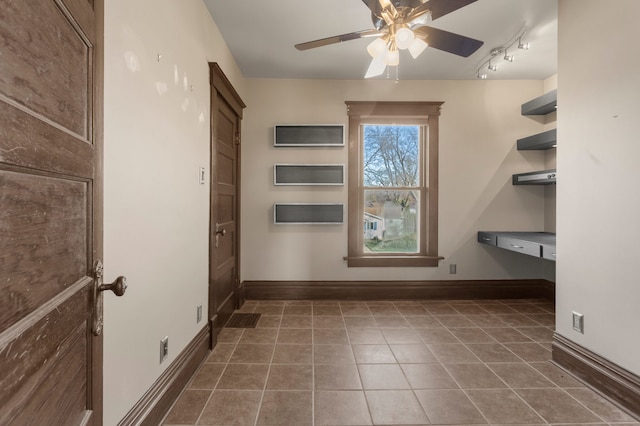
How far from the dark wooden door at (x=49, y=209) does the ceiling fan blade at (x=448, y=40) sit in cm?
179

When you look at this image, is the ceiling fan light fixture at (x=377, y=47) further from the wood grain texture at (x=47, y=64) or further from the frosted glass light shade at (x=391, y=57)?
the wood grain texture at (x=47, y=64)

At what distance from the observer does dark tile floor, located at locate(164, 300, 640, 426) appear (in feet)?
5.68

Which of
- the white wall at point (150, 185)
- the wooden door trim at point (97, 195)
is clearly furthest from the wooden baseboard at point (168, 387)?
the wooden door trim at point (97, 195)

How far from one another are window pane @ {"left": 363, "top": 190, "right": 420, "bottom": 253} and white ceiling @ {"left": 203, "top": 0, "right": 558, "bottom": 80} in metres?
1.47

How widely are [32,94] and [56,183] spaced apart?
0.19 meters

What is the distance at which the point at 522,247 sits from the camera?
10.2ft

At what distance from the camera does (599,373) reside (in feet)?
6.30

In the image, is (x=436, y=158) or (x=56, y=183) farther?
(x=436, y=158)

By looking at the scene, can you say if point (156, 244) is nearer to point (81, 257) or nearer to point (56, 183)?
point (81, 257)

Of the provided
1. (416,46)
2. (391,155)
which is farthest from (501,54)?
(416,46)

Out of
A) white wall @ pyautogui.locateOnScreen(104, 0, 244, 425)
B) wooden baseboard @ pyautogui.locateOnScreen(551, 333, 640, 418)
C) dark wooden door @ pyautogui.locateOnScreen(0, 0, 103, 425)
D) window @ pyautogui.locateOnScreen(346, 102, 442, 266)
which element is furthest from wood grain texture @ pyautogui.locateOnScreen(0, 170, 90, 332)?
window @ pyautogui.locateOnScreen(346, 102, 442, 266)

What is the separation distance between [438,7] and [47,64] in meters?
1.82

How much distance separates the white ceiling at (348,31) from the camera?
2.46m

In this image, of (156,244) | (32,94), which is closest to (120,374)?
(156,244)
